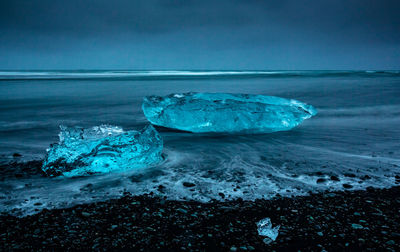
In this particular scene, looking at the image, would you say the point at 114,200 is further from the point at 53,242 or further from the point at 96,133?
the point at 96,133

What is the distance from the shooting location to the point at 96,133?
3.86m

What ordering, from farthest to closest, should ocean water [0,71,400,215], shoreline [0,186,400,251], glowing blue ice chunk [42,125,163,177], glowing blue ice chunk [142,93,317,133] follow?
glowing blue ice chunk [142,93,317,133]
glowing blue ice chunk [42,125,163,177]
ocean water [0,71,400,215]
shoreline [0,186,400,251]

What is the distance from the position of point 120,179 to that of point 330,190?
90.2 inches

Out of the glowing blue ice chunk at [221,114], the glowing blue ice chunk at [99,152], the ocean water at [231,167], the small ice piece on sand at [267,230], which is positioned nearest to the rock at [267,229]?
the small ice piece on sand at [267,230]

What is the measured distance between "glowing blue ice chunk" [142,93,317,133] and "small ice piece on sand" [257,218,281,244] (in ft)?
11.2

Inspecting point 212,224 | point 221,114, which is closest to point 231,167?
point 212,224

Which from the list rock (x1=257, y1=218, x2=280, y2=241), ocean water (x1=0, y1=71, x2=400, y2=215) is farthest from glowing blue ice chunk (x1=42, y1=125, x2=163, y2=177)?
rock (x1=257, y1=218, x2=280, y2=241)

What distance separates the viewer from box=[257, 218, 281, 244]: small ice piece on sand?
1.96 m

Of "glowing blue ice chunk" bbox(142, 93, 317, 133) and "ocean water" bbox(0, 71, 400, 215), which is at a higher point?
"glowing blue ice chunk" bbox(142, 93, 317, 133)

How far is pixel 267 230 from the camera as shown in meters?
2.04

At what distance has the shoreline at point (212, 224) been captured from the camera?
1.88 metres

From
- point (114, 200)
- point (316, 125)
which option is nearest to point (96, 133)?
point (114, 200)

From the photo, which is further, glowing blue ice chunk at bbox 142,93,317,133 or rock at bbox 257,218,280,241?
glowing blue ice chunk at bbox 142,93,317,133

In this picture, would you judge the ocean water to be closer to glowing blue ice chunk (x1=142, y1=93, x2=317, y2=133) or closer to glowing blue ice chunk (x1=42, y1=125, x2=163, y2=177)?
glowing blue ice chunk (x1=42, y1=125, x2=163, y2=177)
